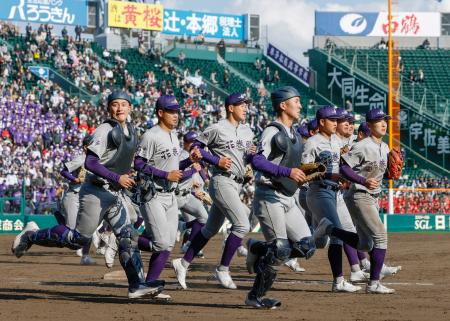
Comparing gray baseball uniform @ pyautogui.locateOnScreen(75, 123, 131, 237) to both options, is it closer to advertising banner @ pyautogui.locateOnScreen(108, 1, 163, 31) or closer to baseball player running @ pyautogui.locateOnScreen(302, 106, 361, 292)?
baseball player running @ pyautogui.locateOnScreen(302, 106, 361, 292)

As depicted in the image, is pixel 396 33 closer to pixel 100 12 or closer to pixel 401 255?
pixel 100 12

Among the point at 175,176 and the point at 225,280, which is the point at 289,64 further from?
the point at 175,176

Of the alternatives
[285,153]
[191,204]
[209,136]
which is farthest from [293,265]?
[285,153]

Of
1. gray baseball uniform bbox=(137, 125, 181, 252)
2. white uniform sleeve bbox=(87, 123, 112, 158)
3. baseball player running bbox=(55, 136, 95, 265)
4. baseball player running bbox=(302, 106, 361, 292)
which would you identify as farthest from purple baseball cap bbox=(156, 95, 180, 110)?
baseball player running bbox=(55, 136, 95, 265)

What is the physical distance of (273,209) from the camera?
1025cm

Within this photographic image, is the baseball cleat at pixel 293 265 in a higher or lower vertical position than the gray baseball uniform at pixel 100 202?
lower

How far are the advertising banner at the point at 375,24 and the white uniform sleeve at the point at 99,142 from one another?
50.9m

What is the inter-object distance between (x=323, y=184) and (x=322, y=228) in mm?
734

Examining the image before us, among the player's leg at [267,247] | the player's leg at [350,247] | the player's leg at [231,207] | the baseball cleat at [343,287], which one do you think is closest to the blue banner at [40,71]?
the player's leg at [350,247]

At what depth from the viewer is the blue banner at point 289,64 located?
53781 mm

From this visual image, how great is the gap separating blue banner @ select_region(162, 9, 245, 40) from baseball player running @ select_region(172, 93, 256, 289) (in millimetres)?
43814

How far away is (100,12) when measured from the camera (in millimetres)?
52781

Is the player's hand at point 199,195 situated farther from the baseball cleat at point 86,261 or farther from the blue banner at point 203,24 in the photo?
the blue banner at point 203,24

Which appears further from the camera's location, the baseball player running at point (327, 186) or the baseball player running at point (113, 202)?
the baseball player running at point (327, 186)
